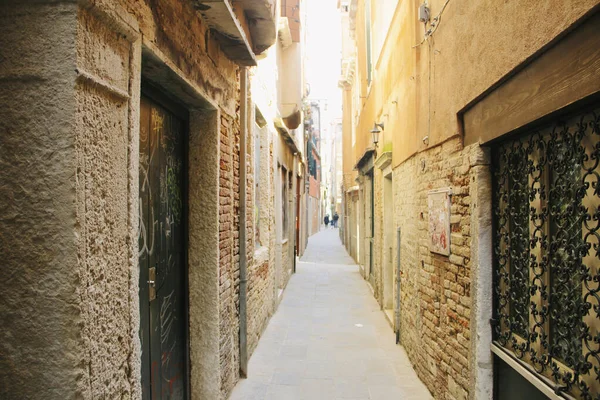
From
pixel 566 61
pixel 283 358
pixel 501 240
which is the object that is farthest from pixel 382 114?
pixel 566 61

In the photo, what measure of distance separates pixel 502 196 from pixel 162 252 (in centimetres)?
240

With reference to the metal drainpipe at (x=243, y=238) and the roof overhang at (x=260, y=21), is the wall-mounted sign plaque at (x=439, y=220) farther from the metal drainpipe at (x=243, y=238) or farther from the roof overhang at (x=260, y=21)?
the roof overhang at (x=260, y=21)

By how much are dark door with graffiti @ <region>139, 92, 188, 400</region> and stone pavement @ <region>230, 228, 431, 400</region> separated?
1155mm

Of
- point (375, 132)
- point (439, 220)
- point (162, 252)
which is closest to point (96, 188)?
point (162, 252)

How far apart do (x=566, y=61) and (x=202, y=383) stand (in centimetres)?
347

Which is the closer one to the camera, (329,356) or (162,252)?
(162,252)

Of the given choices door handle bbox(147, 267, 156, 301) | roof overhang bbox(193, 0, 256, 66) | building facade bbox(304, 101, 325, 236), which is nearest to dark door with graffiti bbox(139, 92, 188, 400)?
door handle bbox(147, 267, 156, 301)

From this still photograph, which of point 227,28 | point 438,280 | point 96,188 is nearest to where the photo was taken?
point 96,188

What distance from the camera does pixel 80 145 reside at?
180cm

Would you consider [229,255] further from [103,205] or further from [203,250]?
[103,205]

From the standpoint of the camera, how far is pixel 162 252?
11.5 ft

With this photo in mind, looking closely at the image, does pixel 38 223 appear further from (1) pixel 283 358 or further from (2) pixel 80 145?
(1) pixel 283 358

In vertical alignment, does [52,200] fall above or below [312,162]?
below

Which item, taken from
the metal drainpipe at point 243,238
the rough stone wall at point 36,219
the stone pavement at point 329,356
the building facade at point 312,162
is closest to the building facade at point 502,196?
the stone pavement at point 329,356
